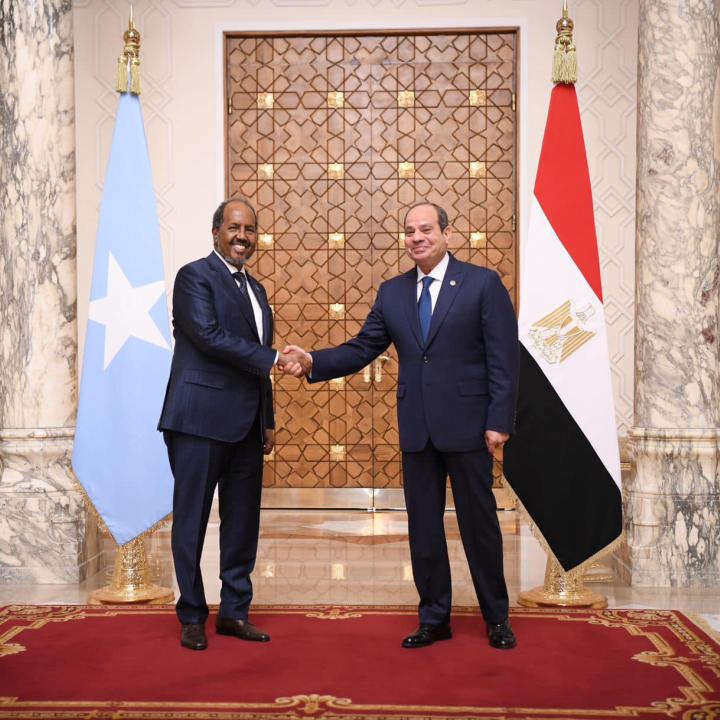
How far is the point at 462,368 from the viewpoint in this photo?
4039 millimetres

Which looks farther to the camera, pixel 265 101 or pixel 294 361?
pixel 265 101

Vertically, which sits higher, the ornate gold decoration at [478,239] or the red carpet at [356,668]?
the ornate gold decoration at [478,239]

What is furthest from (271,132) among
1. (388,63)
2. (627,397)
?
(627,397)

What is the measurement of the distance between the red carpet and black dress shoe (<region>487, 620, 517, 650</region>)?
57 mm

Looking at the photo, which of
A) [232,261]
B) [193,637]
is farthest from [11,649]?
[232,261]

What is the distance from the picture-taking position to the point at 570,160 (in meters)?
5.00

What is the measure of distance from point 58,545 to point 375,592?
5.78ft

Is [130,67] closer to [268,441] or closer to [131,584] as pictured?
[268,441]

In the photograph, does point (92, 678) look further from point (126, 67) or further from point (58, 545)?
point (126, 67)

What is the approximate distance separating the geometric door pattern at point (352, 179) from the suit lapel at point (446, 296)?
3.87 metres

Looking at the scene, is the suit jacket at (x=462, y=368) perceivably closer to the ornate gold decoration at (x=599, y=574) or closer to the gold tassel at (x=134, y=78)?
the ornate gold decoration at (x=599, y=574)

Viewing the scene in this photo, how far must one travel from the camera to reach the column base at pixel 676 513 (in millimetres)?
5324

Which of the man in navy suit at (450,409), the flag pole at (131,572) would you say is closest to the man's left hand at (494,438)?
the man in navy suit at (450,409)

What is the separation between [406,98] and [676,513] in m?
4.09
